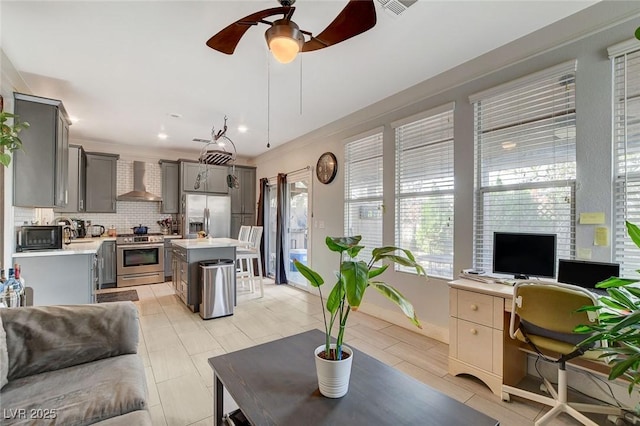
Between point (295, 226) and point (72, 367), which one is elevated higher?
point (295, 226)

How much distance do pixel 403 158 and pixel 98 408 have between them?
11.2 ft

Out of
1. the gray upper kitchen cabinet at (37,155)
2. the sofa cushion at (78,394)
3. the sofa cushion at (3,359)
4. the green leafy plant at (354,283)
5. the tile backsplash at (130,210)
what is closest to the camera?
the green leafy plant at (354,283)

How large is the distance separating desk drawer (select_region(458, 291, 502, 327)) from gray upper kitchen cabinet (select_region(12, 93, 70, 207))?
13.9ft

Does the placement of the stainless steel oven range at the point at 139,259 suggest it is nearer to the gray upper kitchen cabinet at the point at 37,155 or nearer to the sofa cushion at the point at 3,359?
the gray upper kitchen cabinet at the point at 37,155

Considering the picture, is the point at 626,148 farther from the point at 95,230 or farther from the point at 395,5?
the point at 95,230

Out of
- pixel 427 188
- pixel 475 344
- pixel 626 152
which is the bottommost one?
pixel 475 344

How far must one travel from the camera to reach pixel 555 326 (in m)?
1.76

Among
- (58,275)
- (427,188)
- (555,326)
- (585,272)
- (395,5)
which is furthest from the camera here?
(427,188)

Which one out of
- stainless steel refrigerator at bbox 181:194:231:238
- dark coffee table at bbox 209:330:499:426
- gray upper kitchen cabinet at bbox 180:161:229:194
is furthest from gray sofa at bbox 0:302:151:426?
gray upper kitchen cabinet at bbox 180:161:229:194

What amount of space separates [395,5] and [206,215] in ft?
17.4

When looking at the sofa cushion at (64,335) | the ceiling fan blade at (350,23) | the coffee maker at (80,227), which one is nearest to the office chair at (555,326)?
the ceiling fan blade at (350,23)

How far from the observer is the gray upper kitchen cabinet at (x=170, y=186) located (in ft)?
20.1

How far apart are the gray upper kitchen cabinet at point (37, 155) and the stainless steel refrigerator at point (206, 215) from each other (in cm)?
278

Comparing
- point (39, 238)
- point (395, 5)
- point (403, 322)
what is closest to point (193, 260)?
point (39, 238)
